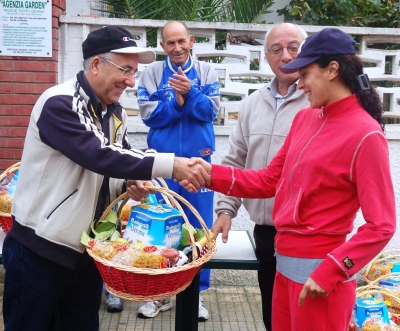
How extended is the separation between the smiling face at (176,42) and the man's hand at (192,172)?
5.93ft

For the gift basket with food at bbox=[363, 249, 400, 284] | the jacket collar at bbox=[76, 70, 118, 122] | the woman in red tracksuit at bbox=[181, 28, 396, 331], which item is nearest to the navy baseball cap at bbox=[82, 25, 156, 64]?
the jacket collar at bbox=[76, 70, 118, 122]

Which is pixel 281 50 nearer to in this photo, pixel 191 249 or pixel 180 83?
pixel 180 83

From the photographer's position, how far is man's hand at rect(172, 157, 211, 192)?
2.63m

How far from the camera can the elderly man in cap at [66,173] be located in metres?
2.40

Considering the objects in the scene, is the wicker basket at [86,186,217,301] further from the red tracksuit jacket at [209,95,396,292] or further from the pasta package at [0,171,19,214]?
the pasta package at [0,171,19,214]

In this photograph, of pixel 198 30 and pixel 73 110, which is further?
pixel 198 30

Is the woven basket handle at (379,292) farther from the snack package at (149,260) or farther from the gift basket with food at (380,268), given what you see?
the snack package at (149,260)

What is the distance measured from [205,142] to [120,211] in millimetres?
1734

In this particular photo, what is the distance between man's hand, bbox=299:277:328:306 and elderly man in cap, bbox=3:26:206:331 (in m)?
0.79

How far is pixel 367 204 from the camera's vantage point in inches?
82.7

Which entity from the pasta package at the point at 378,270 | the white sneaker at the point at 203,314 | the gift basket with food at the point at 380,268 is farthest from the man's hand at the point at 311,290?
the white sneaker at the point at 203,314

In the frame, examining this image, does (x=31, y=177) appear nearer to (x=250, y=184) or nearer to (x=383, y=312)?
(x=250, y=184)

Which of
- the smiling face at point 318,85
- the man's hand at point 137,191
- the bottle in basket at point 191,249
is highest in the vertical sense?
the smiling face at point 318,85

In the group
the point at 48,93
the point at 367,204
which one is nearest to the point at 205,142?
the point at 48,93
